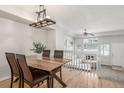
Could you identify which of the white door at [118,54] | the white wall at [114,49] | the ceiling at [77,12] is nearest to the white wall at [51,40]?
the ceiling at [77,12]

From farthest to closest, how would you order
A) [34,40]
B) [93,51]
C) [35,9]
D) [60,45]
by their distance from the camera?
1. [93,51]
2. [60,45]
3. [34,40]
4. [35,9]

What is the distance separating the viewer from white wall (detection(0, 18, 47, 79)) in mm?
2936

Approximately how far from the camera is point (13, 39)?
10.6 feet

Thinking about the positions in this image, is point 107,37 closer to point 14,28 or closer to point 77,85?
point 77,85

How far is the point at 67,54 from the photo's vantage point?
4441 mm

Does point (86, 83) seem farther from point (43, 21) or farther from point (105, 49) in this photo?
point (105, 49)

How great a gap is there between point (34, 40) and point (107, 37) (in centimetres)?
523

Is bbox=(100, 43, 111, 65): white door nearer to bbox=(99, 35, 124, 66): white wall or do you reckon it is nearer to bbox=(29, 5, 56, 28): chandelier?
bbox=(99, 35, 124, 66): white wall

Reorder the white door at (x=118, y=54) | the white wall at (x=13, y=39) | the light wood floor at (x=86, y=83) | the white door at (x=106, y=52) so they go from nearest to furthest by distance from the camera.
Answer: the light wood floor at (x=86, y=83) → the white wall at (x=13, y=39) → the white door at (x=118, y=54) → the white door at (x=106, y=52)

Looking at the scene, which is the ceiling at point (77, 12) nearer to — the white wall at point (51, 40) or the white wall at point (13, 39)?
the white wall at point (13, 39)

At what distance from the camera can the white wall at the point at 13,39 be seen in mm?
2936

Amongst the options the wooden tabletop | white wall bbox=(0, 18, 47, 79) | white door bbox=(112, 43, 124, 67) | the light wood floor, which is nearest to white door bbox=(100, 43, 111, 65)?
white door bbox=(112, 43, 124, 67)

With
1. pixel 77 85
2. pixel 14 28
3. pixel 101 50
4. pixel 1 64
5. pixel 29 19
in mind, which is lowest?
pixel 77 85

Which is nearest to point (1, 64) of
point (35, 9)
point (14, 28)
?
point (14, 28)
